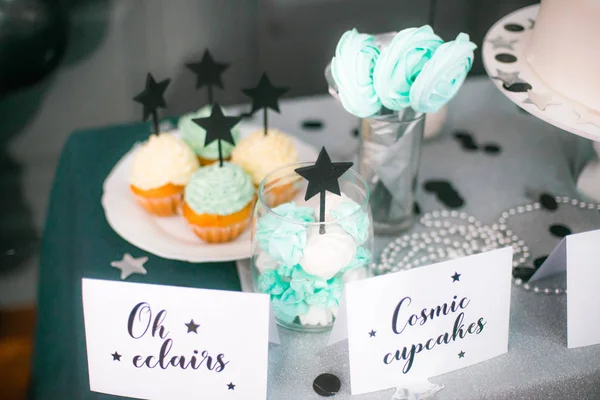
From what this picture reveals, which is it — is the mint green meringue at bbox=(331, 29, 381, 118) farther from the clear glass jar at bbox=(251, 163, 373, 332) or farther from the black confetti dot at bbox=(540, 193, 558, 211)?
the black confetti dot at bbox=(540, 193, 558, 211)

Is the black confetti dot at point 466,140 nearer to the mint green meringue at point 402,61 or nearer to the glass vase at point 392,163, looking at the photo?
the glass vase at point 392,163

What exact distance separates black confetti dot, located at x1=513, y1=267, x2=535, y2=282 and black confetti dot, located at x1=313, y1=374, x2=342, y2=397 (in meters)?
0.34

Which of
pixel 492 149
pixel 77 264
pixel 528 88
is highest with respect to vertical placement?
pixel 528 88

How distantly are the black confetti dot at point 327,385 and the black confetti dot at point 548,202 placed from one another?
522 mm

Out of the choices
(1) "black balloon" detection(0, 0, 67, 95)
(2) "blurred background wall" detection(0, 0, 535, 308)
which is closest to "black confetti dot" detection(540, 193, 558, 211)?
(2) "blurred background wall" detection(0, 0, 535, 308)

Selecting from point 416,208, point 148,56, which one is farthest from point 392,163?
point 148,56

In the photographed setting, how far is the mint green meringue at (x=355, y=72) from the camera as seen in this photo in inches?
31.1

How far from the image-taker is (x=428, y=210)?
107 cm

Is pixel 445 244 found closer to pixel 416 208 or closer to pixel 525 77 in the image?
pixel 416 208

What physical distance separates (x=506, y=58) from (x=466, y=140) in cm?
29

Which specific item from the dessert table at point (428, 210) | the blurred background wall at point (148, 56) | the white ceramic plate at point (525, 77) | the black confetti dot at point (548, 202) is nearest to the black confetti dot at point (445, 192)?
the dessert table at point (428, 210)

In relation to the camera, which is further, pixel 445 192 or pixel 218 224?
pixel 445 192

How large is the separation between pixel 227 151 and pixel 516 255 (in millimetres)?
510

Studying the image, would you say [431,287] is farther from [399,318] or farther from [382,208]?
[382,208]
